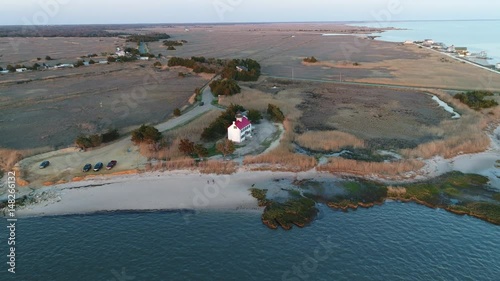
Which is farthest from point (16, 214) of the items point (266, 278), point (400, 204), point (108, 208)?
point (400, 204)

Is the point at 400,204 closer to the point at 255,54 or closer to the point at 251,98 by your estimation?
the point at 251,98

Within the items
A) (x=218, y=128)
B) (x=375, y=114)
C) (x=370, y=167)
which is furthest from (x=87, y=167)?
(x=375, y=114)

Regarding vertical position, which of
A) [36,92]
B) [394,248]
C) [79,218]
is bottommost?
[394,248]

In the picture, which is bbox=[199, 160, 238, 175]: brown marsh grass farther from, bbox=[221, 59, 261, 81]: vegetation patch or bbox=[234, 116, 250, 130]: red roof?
bbox=[221, 59, 261, 81]: vegetation patch

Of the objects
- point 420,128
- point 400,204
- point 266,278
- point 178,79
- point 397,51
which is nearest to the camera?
point 266,278

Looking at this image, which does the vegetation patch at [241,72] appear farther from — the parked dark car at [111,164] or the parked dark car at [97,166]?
the parked dark car at [97,166]

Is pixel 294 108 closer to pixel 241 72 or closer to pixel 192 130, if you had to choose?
pixel 192 130

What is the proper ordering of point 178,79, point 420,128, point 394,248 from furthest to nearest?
point 178,79
point 420,128
point 394,248

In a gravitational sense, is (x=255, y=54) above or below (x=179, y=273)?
above
